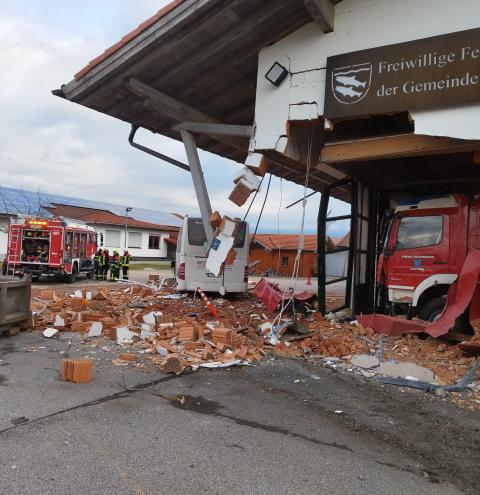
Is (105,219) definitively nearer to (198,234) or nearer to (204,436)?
(198,234)

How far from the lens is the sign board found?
618 cm

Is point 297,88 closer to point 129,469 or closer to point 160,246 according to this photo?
point 129,469

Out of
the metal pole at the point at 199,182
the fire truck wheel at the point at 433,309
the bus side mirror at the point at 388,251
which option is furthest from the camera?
the bus side mirror at the point at 388,251

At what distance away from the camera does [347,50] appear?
7070mm

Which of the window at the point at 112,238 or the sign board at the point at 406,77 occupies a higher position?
the sign board at the point at 406,77

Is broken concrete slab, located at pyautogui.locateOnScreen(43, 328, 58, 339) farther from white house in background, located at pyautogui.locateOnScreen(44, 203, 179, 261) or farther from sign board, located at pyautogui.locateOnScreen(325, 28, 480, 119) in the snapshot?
white house in background, located at pyautogui.locateOnScreen(44, 203, 179, 261)

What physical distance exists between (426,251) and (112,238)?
3763 cm

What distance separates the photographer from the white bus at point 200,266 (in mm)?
13156

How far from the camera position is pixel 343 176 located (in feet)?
35.8

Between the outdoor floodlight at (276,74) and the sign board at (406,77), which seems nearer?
the sign board at (406,77)

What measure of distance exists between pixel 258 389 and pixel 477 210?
5606 mm

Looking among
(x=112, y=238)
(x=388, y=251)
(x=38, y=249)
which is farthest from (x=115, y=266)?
(x=112, y=238)

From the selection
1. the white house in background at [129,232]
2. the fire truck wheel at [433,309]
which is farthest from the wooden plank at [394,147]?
the white house in background at [129,232]

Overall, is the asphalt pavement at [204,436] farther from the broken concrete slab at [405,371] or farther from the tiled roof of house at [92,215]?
the tiled roof of house at [92,215]
